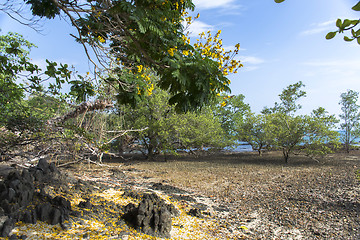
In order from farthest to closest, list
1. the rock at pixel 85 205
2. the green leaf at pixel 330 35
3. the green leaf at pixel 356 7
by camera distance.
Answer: the rock at pixel 85 205 → the green leaf at pixel 330 35 → the green leaf at pixel 356 7

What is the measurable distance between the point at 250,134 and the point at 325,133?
4688 millimetres

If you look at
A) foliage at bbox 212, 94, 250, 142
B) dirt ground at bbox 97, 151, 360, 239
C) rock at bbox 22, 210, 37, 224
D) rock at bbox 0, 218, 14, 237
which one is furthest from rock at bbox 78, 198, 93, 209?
foliage at bbox 212, 94, 250, 142

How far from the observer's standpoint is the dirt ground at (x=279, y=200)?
15.9 ft

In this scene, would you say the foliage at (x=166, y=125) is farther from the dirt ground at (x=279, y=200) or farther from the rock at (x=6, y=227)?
the rock at (x=6, y=227)

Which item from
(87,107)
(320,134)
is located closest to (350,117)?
(320,134)

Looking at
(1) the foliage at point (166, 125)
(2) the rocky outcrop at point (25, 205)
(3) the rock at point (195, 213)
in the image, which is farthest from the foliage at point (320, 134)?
(2) the rocky outcrop at point (25, 205)

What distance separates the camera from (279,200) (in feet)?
22.1

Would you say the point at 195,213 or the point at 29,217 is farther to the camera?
the point at 195,213

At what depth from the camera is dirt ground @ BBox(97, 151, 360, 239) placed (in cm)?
484

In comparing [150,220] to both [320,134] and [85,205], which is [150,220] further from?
[320,134]

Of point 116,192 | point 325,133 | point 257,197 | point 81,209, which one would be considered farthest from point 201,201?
point 325,133

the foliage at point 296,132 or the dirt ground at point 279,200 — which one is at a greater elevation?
the foliage at point 296,132

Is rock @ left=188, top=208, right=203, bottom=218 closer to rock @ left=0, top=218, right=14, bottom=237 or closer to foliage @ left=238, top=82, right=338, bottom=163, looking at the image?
rock @ left=0, top=218, right=14, bottom=237

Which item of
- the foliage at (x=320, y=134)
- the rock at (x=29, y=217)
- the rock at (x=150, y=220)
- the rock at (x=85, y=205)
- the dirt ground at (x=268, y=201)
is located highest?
the foliage at (x=320, y=134)
